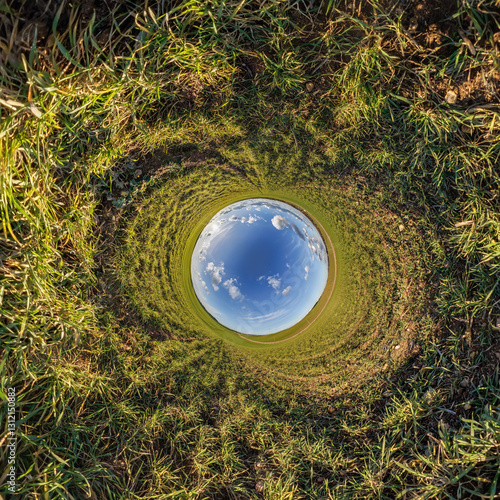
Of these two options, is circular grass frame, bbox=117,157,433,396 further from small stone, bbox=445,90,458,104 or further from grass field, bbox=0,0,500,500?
small stone, bbox=445,90,458,104

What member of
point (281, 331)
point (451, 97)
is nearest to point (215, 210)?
point (281, 331)

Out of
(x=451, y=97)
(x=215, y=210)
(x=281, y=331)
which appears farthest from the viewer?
(x=215, y=210)

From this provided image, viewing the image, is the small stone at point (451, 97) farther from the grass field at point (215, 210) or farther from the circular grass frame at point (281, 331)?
the circular grass frame at point (281, 331)

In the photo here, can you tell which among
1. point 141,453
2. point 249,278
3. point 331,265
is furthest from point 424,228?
point 141,453

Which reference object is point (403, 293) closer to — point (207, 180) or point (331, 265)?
point (331, 265)

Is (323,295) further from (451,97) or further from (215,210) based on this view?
(451,97)

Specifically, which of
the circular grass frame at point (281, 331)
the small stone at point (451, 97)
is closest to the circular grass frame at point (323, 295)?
the circular grass frame at point (281, 331)
